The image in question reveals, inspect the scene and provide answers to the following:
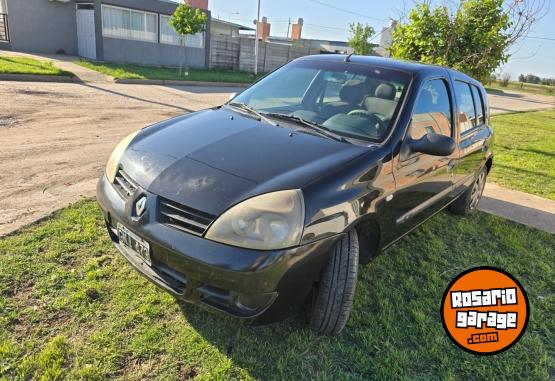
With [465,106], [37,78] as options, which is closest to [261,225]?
[465,106]

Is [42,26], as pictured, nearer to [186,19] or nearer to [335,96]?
[186,19]

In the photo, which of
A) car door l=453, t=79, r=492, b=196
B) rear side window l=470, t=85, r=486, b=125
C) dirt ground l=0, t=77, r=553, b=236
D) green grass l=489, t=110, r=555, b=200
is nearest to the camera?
car door l=453, t=79, r=492, b=196

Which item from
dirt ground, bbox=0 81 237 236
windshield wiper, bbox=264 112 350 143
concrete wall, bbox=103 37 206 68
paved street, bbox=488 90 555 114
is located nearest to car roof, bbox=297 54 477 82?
windshield wiper, bbox=264 112 350 143

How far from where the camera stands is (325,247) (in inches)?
86.7

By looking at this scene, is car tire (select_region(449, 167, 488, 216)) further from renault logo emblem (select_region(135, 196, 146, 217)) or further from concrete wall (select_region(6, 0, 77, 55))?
concrete wall (select_region(6, 0, 77, 55))

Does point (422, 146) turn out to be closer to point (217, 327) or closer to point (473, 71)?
point (217, 327)

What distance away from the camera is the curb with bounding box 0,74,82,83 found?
11172 mm

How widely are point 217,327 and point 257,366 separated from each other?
1.28 feet

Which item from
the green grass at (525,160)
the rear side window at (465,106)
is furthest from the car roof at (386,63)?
the green grass at (525,160)

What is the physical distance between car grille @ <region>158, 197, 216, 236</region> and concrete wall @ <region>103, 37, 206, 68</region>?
19.4 meters

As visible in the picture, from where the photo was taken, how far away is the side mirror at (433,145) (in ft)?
9.20

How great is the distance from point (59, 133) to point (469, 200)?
6032 mm

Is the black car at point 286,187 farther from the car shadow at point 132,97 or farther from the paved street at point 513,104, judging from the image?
the paved street at point 513,104

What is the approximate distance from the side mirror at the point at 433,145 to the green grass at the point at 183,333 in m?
1.09
